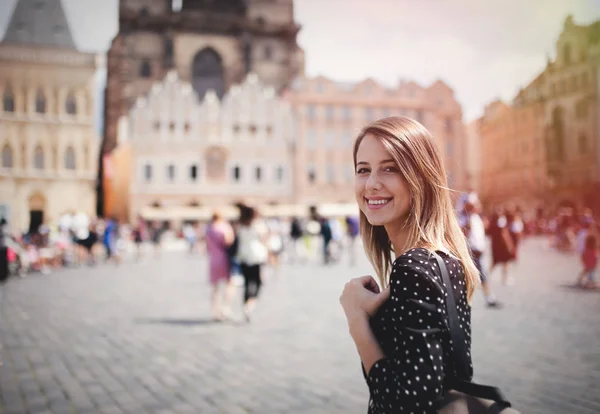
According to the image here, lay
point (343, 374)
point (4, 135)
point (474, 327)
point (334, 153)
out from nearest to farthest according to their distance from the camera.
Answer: point (343, 374) < point (4, 135) < point (474, 327) < point (334, 153)

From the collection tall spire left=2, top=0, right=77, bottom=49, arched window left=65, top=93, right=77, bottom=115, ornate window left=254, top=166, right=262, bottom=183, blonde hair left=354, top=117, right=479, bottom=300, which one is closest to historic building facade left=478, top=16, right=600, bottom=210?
blonde hair left=354, top=117, right=479, bottom=300

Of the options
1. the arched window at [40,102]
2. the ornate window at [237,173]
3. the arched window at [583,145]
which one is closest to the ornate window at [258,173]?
the ornate window at [237,173]

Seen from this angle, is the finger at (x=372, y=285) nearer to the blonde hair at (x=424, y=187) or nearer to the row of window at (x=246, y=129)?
the blonde hair at (x=424, y=187)

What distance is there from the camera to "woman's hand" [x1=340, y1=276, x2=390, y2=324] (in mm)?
1268

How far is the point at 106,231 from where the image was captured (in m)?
15.4

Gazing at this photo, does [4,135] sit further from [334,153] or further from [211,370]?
[334,153]

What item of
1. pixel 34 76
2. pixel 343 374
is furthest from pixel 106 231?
pixel 343 374

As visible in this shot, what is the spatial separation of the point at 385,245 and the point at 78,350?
158 inches

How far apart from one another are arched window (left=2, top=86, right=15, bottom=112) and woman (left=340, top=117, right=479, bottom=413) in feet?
14.7

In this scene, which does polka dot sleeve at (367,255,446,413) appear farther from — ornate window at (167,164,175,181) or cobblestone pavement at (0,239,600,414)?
ornate window at (167,164,175,181)

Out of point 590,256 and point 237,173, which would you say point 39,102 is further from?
point 237,173

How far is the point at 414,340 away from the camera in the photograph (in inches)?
45.9

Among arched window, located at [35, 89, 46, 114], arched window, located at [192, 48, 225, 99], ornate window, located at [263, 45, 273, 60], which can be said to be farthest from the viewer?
ornate window, located at [263, 45, 273, 60]

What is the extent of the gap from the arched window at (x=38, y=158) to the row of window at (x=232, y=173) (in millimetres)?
24889
